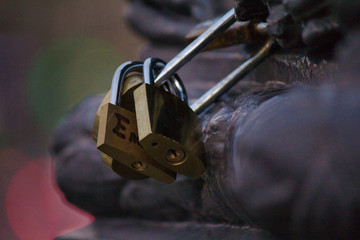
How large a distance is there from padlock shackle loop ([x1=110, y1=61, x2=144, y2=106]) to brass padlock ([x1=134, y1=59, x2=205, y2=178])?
0.12ft

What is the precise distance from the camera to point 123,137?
A: 16.4 inches

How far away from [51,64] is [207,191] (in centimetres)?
266

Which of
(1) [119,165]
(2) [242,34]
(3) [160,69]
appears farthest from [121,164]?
(2) [242,34]

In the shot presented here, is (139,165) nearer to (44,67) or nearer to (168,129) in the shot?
(168,129)

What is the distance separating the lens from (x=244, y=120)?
363 mm

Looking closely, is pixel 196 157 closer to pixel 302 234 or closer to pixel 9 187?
pixel 302 234

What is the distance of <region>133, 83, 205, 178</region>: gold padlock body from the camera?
39 centimetres

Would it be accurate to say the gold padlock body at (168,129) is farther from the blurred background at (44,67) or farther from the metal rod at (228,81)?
the blurred background at (44,67)

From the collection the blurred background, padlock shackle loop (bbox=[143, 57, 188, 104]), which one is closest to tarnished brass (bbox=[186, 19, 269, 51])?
padlock shackle loop (bbox=[143, 57, 188, 104])

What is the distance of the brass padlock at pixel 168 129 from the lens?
387mm

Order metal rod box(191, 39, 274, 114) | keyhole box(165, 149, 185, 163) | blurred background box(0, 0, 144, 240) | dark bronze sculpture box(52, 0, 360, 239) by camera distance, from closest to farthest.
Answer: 1. dark bronze sculpture box(52, 0, 360, 239)
2. keyhole box(165, 149, 185, 163)
3. metal rod box(191, 39, 274, 114)
4. blurred background box(0, 0, 144, 240)

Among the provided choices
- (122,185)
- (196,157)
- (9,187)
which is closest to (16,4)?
(9,187)

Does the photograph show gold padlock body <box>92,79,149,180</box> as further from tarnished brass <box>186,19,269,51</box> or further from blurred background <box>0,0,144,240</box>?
blurred background <box>0,0,144,240</box>

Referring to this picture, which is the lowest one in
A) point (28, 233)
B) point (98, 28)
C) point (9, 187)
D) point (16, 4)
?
point (28, 233)
